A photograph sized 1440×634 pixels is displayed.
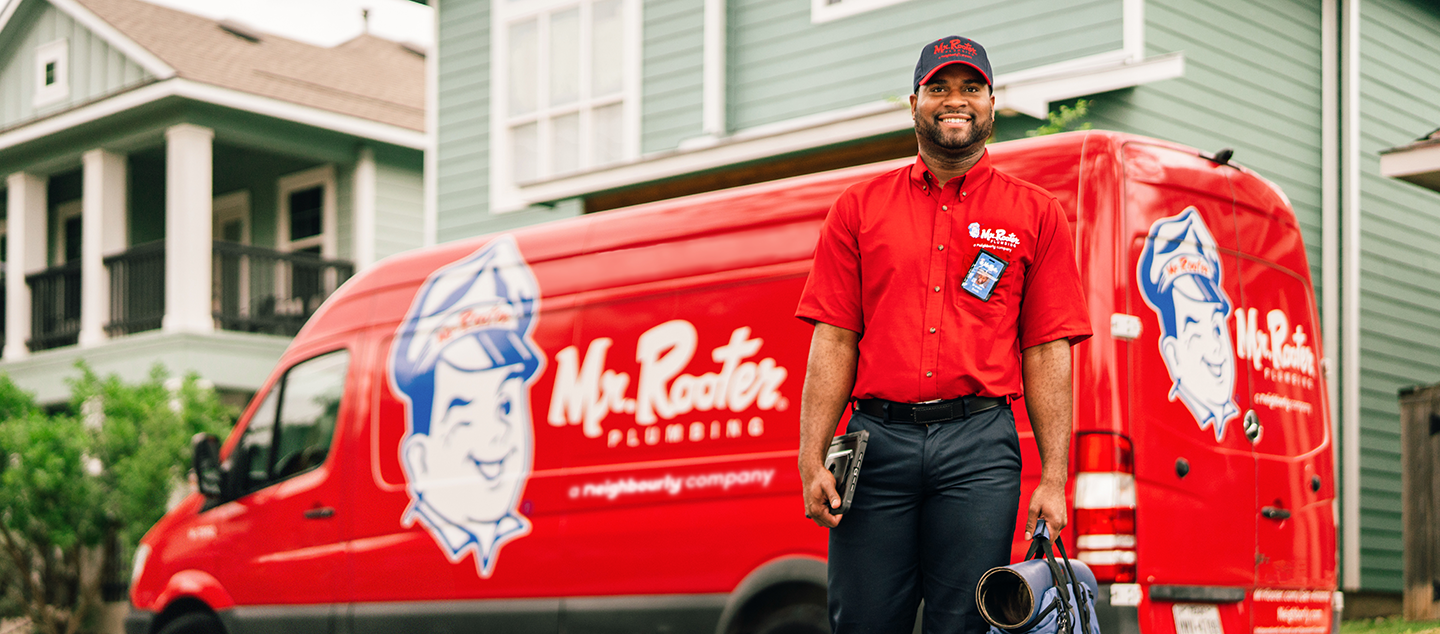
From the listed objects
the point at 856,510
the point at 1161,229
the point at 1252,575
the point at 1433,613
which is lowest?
the point at 1433,613

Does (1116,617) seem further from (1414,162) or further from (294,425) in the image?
(1414,162)

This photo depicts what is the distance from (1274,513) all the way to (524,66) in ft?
30.1

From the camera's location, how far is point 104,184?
16.9 m

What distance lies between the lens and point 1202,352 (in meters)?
5.12

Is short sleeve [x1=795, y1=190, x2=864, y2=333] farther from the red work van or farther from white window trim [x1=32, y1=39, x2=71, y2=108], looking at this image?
white window trim [x1=32, y1=39, x2=71, y2=108]

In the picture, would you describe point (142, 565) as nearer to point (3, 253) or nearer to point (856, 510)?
point (856, 510)

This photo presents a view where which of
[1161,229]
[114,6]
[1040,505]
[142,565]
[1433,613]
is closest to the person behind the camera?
[1040,505]

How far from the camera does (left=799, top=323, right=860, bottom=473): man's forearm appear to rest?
11.0ft

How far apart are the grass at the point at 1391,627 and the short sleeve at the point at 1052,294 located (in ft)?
20.2

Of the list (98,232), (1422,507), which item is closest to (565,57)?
(98,232)

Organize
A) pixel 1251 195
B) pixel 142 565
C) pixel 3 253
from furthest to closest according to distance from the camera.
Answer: pixel 3 253 < pixel 142 565 < pixel 1251 195

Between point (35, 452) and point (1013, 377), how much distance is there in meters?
11.5

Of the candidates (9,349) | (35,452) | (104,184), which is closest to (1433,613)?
(35,452)

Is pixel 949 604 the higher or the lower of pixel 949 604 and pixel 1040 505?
the lower
